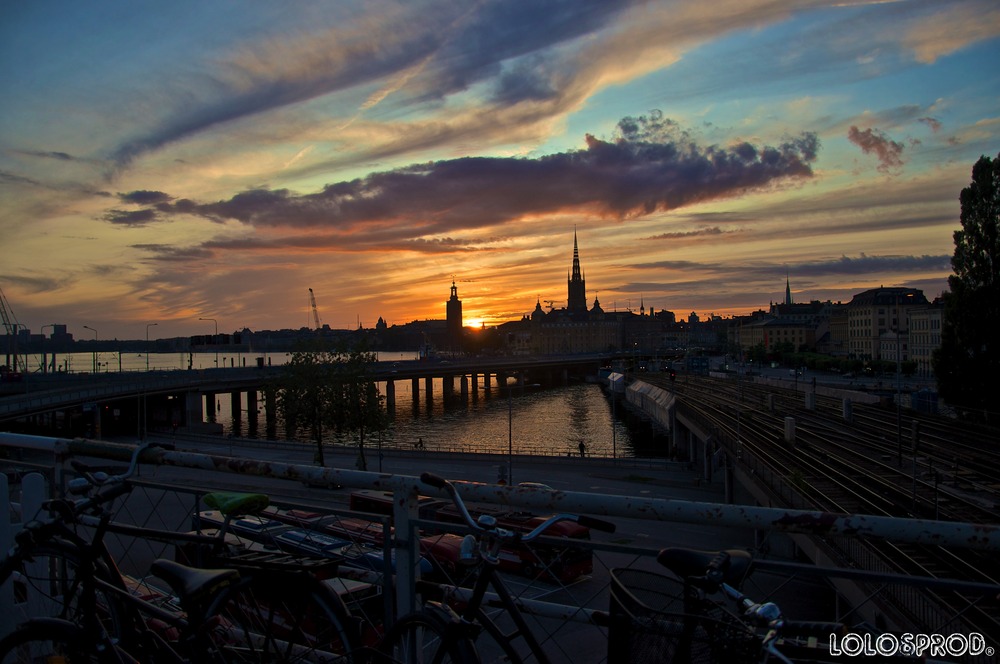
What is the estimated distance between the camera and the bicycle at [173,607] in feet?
10.8

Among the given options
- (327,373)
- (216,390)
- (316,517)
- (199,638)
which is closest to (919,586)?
(199,638)

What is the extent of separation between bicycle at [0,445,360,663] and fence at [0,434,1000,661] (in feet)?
0.92

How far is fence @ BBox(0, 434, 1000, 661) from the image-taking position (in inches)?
108

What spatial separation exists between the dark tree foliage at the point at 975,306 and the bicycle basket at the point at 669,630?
A: 40.8 metres

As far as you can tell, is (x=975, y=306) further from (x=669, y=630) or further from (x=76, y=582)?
(x=76, y=582)

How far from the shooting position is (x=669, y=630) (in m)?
2.53

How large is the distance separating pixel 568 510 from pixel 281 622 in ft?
4.96

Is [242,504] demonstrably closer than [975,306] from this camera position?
Yes

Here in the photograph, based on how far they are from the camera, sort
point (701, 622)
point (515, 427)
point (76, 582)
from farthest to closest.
Result: point (515, 427), point (76, 582), point (701, 622)

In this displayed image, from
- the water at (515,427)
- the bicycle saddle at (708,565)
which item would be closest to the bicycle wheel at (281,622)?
the bicycle saddle at (708,565)

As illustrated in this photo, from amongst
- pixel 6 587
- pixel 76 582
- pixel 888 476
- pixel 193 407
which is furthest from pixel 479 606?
pixel 193 407

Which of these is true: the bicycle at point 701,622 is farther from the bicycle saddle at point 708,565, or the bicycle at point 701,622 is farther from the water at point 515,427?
the water at point 515,427

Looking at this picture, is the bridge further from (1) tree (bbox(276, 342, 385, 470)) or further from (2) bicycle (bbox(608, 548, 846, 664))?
(2) bicycle (bbox(608, 548, 846, 664))

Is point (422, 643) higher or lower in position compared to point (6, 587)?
higher
